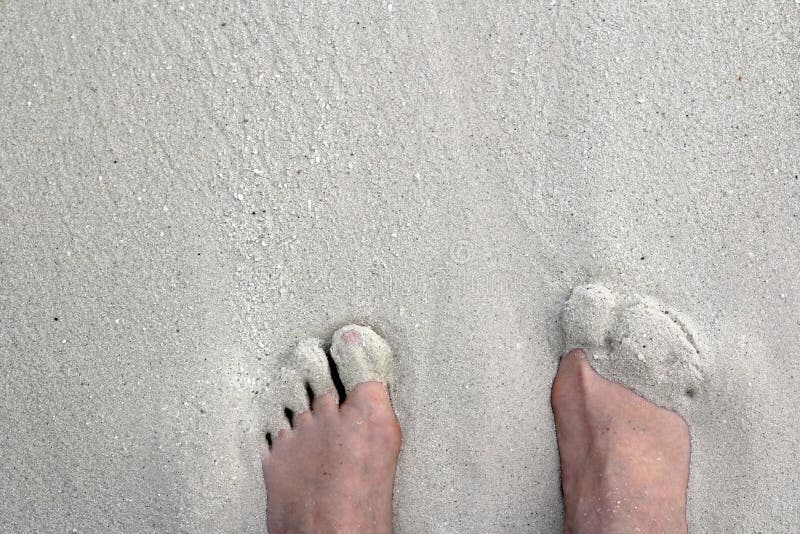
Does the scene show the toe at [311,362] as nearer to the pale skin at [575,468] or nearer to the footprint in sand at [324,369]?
the footprint in sand at [324,369]

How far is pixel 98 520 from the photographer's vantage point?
1.84m

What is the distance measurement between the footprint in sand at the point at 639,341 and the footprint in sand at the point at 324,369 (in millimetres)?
581

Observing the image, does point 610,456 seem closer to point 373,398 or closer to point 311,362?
point 373,398

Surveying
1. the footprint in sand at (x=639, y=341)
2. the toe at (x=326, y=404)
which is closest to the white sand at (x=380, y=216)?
the footprint in sand at (x=639, y=341)

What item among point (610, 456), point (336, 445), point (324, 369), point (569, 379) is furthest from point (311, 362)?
point (610, 456)

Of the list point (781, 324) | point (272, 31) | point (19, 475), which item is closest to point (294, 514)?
point (19, 475)

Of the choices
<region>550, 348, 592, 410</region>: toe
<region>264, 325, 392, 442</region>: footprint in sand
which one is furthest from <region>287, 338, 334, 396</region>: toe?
<region>550, 348, 592, 410</region>: toe

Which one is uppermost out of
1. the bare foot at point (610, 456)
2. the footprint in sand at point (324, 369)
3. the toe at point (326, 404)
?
the footprint in sand at point (324, 369)

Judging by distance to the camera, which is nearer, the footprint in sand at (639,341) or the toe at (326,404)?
the footprint in sand at (639,341)

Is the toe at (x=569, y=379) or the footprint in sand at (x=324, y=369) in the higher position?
the footprint in sand at (x=324, y=369)

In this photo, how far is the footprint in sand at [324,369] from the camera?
182 centimetres

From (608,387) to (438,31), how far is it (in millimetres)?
1206

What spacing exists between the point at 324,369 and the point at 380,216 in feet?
1.66

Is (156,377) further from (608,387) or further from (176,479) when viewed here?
(608,387)
